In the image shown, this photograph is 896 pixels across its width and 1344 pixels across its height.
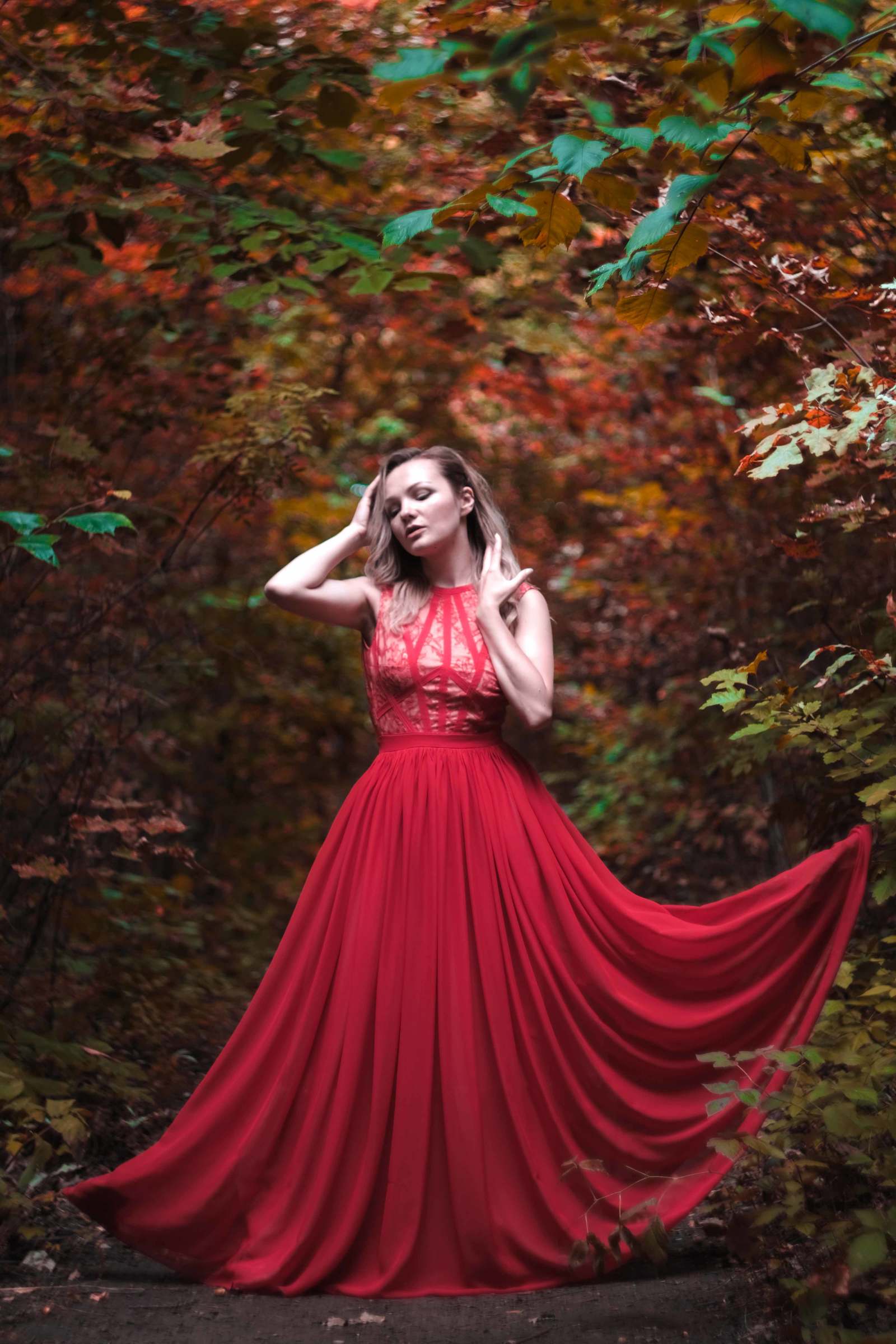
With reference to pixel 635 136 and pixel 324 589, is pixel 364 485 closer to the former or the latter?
pixel 324 589

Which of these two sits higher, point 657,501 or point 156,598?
point 657,501

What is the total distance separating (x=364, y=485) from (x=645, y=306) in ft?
8.32

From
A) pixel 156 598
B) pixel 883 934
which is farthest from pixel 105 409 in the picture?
pixel 883 934

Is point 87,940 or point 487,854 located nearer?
point 487,854

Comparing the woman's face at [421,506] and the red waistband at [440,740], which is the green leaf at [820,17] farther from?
the red waistband at [440,740]

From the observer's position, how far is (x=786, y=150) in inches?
Result: 95.7

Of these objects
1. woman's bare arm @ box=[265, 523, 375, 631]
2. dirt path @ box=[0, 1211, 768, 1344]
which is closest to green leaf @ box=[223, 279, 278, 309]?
woman's bare arm @ box=[265, 523, 375, 631]

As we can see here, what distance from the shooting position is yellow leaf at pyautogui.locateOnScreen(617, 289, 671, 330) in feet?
8.52

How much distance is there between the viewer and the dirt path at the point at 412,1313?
8.61 ft

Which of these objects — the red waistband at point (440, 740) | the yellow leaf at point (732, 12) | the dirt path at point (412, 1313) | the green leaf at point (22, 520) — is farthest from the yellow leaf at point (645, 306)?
the dirt path at point (412, 1313)

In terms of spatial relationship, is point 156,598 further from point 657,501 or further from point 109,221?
point 657,501

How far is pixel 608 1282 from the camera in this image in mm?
2924

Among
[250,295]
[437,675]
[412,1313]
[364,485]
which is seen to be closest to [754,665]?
[437,675]

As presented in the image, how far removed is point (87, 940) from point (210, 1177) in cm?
180
